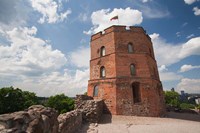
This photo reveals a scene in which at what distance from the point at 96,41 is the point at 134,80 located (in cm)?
683

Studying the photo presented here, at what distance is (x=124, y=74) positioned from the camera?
50.7 feet

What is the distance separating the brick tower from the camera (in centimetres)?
1459

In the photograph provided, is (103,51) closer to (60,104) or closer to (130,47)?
(130,47)

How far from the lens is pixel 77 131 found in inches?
357

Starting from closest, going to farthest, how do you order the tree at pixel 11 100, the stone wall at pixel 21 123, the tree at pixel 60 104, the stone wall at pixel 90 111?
the stone wall at pixel 21 123, the stone wall at pixel 90 111, the tree at pixel 11 100, the tree at pixel 60 104

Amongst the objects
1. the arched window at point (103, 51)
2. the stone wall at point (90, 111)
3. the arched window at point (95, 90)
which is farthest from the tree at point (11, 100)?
the arched window at point (103, 51)

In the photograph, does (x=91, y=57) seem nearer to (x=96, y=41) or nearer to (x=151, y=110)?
(x=96, y=41)

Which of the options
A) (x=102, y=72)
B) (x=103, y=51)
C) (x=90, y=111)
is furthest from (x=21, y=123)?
(x=103, y=51)

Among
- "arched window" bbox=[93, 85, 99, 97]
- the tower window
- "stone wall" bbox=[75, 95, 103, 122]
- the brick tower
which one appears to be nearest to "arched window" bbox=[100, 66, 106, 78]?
the brick tower

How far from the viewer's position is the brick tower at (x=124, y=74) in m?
14.6

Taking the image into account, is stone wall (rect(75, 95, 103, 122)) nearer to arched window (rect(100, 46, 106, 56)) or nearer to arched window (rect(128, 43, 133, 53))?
arched window (rect(100, 46, 106, 56))

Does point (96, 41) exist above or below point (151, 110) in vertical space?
above

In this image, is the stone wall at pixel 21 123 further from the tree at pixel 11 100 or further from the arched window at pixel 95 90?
the tree at pixel 11 100

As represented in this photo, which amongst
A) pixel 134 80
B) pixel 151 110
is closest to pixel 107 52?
pixel 134 80
